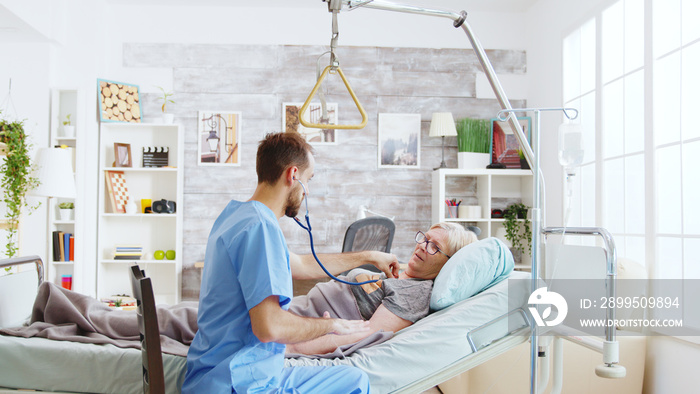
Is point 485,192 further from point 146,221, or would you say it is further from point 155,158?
point 146,221

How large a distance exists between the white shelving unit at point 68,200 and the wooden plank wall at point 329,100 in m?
0.60

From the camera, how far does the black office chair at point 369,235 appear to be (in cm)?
357

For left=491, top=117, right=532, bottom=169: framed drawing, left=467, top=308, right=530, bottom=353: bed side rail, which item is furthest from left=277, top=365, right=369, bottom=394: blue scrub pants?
left=491, top=117, right=532, bottom=169: framed drawing

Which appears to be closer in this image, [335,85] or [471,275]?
[471,275]

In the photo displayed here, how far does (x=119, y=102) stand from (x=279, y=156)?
10.5ft

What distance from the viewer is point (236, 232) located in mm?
1456

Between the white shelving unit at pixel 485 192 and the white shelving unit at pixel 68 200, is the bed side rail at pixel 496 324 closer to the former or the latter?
the white shelving unit at pixel 485 192

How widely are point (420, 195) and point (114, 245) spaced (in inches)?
103

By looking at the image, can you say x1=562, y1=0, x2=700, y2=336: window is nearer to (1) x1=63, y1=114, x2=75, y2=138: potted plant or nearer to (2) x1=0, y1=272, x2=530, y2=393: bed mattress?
(2) x1=0, y1=272, x2=530, y2=393: bed mattress

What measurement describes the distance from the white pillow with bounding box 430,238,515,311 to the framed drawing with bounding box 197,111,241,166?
9.42 feet

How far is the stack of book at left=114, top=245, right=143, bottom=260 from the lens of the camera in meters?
4.25

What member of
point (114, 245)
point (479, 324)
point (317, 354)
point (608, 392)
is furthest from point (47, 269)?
point (608, 392)

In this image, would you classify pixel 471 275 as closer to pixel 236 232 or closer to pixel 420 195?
pixel 236 232

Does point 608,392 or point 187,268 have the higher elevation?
point 187,268
